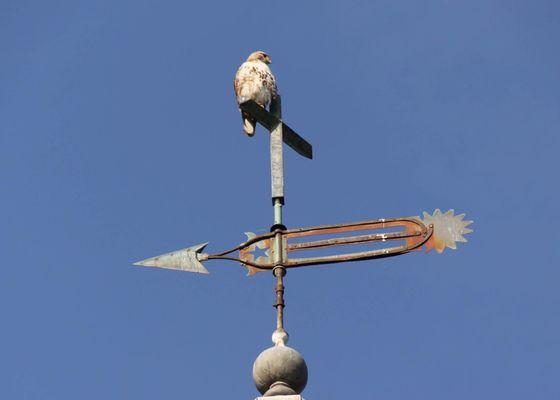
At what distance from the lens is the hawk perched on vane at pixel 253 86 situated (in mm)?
12909

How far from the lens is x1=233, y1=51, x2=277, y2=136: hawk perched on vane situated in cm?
1291

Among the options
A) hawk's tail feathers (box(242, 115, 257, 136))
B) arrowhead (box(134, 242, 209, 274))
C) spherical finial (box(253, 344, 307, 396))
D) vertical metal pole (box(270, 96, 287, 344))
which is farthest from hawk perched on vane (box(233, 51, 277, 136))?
spherical finial (box(253, 344, 307, 396))

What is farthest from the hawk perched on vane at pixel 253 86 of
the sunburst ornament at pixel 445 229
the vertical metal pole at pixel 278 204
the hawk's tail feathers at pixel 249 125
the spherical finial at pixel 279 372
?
the spherical finial at pixel 279 372

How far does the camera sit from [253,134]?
1284cm

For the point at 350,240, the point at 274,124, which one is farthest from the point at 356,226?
the point at 274,124

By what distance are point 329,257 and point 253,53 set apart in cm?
338

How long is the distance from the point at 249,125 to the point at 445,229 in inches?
85.4

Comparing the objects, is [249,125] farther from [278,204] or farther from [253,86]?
[278,204]

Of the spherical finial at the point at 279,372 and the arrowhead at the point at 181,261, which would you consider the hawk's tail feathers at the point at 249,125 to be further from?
the spherical finial at the point at 279,372

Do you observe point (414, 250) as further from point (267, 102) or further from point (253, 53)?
point (253, 53)

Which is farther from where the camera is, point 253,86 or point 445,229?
point 253,86

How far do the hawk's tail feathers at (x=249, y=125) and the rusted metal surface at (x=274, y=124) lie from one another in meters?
0.10

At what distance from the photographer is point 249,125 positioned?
42.2ft

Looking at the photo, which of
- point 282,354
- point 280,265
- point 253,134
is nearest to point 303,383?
point 282,354
